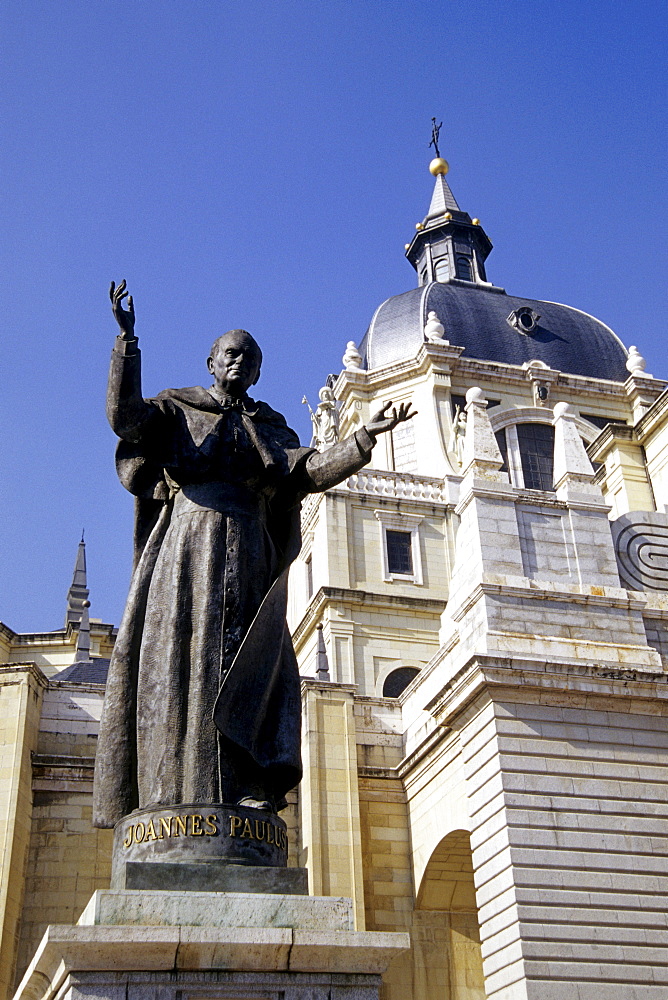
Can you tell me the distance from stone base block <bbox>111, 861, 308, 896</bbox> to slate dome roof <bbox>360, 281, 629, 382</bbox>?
131ft

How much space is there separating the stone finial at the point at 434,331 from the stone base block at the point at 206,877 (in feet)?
129

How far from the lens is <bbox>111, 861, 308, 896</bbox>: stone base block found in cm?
539

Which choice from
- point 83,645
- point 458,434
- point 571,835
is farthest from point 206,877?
point 458,434

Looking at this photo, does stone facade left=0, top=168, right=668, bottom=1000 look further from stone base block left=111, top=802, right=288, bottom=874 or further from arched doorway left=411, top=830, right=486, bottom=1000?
stone base block left=111, top=802, right=288, bottom=874

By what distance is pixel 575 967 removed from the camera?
16.2 metres

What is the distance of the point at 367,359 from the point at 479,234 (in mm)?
15792

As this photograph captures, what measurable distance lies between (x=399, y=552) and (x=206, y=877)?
97.4 ft

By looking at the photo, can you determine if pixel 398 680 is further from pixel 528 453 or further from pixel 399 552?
pixel 528 453

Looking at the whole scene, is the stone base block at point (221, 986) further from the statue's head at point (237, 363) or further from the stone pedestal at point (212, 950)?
the statue's head at point (237, 363)

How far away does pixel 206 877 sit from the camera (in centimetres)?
544

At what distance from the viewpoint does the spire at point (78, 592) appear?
4472 cm

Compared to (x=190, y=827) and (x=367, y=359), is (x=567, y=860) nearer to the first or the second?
(x=190, y=827)

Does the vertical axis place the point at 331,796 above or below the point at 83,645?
below

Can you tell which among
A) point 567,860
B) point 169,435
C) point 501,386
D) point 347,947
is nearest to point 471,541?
point 567,860
